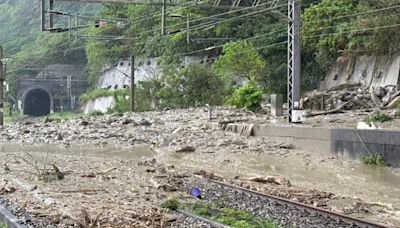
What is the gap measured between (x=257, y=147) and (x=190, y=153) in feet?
9.96

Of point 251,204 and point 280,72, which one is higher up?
point 280,72

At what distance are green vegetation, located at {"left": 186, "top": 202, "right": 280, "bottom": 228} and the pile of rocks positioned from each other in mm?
23377

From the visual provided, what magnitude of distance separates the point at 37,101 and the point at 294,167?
72654 millimetres

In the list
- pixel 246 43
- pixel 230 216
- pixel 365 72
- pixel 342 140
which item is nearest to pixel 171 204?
pixel 230 216

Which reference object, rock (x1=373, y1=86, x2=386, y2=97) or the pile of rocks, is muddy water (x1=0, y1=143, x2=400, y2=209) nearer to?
the pile of rocks

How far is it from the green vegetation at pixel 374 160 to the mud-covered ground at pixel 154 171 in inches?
11.3

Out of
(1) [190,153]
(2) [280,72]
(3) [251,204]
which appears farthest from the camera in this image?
(2) [280,72]

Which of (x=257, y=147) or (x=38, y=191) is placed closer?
(x=38, y=191)

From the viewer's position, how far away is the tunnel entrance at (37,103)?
86.1 meters

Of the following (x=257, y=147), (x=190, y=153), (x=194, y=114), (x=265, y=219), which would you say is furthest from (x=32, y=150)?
(x=265, y=219)

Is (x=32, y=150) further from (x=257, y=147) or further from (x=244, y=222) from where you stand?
(x=244, y=222)

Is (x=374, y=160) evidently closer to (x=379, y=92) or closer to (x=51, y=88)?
(x=379, y=92)

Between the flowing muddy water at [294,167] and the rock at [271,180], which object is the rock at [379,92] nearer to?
the flowing muddy water at [294,167]

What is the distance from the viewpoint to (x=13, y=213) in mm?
10008
